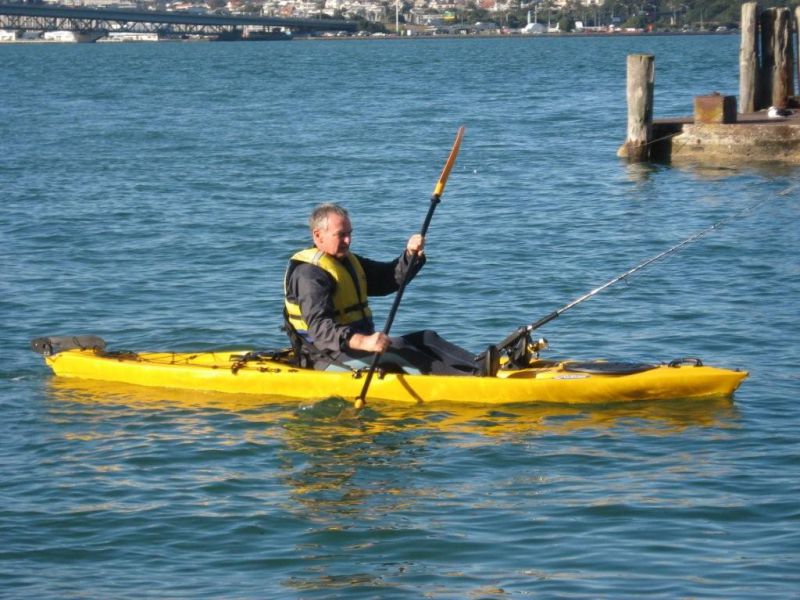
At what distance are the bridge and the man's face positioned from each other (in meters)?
114

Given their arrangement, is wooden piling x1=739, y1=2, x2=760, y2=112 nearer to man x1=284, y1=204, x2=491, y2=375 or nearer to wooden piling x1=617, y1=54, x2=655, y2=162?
wooden piling x1=617, y1=54, x2=655, y2=162

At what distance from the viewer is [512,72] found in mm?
60969

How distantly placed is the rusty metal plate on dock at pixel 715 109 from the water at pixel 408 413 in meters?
0.76

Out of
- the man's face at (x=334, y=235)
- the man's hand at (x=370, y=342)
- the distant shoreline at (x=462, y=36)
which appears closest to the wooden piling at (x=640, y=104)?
the man's face at (x=334, y=235)

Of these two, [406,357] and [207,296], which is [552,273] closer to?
[207,296]

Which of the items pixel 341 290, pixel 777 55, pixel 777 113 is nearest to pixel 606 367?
pixel 341 290

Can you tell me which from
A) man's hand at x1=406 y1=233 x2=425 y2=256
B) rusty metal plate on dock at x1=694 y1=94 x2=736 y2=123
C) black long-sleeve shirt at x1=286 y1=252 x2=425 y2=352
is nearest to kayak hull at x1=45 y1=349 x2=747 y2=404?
black long-sleeve shirt at x1=286 y1=252 x2=425 y2=352

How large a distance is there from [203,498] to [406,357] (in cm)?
193

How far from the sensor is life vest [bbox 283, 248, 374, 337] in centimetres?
893

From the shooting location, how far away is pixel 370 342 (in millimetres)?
8633

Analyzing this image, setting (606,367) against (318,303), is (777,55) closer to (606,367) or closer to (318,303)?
(606,367)

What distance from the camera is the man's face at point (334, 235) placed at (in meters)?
8.81

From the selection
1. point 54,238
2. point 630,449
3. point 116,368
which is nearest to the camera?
point 630,449

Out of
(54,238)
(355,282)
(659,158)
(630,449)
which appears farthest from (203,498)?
(659,158)
